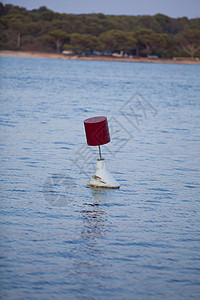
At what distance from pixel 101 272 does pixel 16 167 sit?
7.46 metres

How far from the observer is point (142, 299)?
23.9ft

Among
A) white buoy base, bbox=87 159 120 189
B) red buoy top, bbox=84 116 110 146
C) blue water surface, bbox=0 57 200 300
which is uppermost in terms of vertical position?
red buoy top, bbox=84 116 110 146

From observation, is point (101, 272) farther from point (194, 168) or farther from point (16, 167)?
point (194, 168)

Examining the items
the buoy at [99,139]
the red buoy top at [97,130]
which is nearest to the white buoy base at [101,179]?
the buoy at [99,139]

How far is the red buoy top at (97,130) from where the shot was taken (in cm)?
1214

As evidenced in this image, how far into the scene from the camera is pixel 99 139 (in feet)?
40.3

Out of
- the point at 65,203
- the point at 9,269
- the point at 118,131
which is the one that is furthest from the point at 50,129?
the point at 9,269

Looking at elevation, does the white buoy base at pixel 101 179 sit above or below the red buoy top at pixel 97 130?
below

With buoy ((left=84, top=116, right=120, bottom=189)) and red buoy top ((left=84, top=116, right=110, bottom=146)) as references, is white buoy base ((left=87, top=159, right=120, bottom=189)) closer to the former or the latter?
buoy ((left=84, top=116, right=120, bottom=189))

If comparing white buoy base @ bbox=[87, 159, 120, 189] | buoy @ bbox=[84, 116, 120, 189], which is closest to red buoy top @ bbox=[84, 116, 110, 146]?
buoy @ bbox=[84, 116, 120, 189]

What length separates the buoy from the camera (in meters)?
12.2

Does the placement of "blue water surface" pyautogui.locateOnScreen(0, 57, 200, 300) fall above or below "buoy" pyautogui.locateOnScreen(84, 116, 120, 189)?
below

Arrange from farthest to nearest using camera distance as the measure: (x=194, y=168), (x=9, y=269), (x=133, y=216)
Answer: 1. (x=194, y=168)
2. (x=133, y=216)
3. (x=9, y=269)

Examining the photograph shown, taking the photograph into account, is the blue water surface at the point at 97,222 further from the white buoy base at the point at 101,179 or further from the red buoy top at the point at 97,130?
the red buoy top at the point at 97,130
